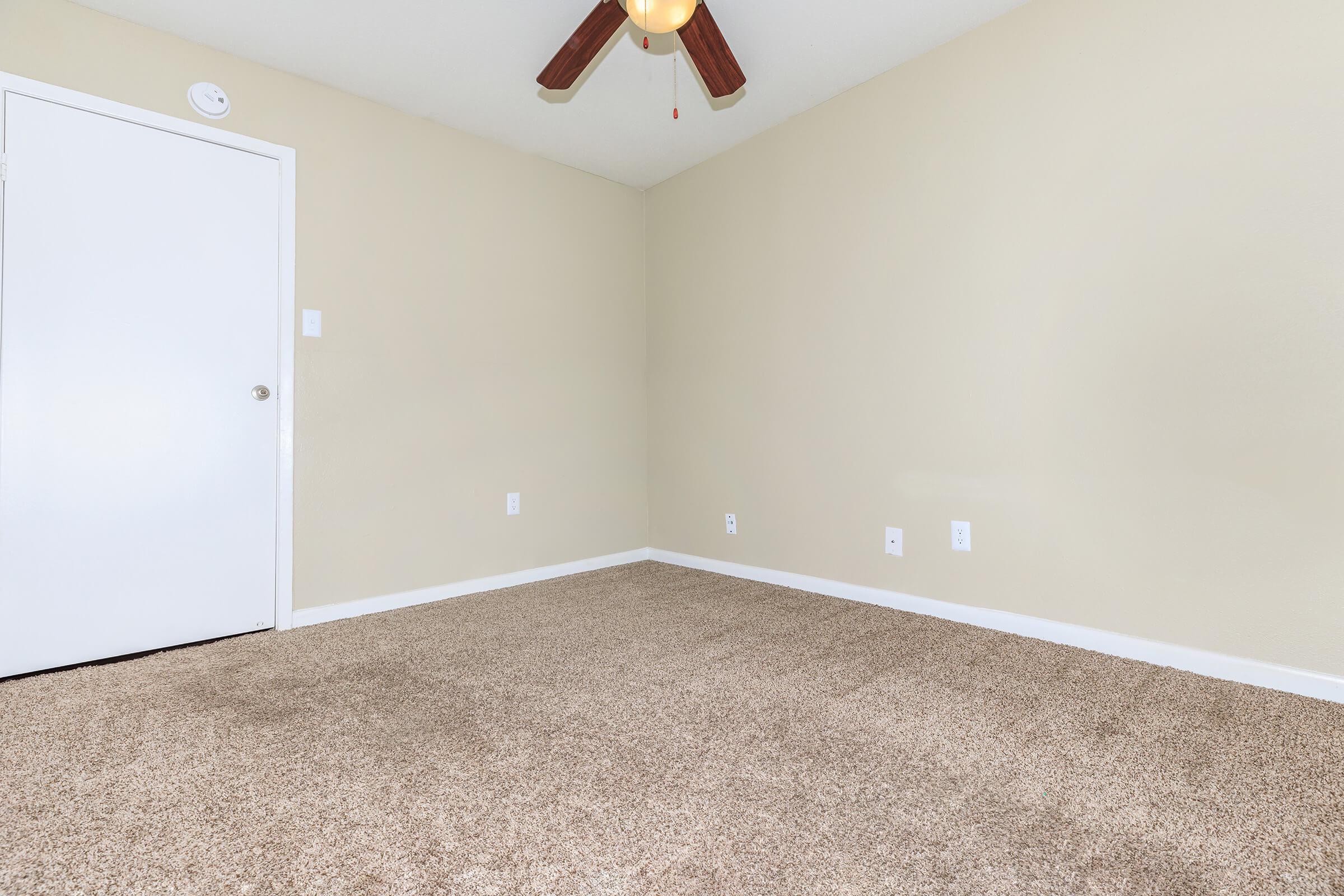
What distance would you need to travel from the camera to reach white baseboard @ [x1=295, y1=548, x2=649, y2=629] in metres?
2.50

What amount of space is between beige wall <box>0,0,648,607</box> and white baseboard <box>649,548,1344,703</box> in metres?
1.26

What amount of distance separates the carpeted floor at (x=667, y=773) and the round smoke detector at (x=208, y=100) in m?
1.91

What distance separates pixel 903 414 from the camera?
2.50 metres

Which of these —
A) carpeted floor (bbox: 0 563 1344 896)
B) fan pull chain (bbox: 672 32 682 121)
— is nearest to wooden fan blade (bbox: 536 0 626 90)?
fan pull chain (bbox: 672 32 682 121)

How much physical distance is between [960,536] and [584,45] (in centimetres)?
209

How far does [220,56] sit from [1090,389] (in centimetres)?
326

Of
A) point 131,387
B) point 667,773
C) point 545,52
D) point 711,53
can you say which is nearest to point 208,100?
point 131,387

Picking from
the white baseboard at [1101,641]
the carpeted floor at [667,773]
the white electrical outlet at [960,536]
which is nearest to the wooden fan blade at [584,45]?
the carpeted floor at [667,773]

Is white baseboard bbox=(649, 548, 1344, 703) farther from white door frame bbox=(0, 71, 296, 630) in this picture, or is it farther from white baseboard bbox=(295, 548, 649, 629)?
white door frame bbox=(0, 71, 296, 630)

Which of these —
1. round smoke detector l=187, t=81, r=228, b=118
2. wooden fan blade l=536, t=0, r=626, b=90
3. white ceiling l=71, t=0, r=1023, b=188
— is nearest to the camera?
wooden fan blade l=536, t=0, r=626, b=90

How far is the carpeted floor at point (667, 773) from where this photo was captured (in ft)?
3.27

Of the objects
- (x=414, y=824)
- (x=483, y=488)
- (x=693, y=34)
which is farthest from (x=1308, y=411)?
(x=483, y=488)

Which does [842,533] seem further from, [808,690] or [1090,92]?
[1090,92]

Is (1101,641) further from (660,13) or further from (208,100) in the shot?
→ (208,100)
